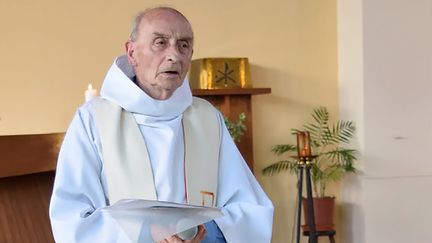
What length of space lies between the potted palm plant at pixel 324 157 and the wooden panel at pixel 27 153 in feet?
6.69

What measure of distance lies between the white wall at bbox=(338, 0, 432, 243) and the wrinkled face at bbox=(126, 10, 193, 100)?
2465 millimetres

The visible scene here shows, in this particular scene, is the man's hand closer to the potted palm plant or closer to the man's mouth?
the man's mouth

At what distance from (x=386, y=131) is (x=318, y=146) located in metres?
0.41

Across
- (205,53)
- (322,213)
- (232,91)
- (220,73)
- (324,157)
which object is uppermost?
(205,53)

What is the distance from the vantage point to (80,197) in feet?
5.54

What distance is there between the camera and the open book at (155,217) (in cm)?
151

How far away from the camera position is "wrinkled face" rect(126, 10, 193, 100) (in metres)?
1.77

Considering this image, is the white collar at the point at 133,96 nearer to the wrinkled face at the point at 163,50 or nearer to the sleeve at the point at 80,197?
the wrinkled face at the point at 163,50

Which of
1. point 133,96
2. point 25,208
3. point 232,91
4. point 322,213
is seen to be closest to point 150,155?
point 133,96

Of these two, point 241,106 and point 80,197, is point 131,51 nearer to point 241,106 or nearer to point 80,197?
point 80,197

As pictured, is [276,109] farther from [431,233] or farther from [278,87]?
[431,233]

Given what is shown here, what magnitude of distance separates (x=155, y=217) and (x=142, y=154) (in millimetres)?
286

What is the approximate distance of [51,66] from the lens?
369 cm

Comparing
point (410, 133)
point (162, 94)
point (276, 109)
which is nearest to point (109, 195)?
point (162, 94)
